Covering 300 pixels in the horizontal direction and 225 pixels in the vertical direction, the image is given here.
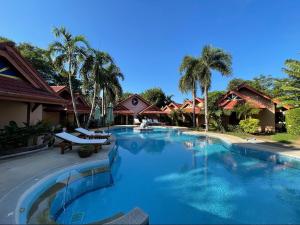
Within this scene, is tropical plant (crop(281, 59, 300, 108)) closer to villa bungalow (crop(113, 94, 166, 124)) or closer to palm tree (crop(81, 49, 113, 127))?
palm tree (crop(81, 49, 113, 127))

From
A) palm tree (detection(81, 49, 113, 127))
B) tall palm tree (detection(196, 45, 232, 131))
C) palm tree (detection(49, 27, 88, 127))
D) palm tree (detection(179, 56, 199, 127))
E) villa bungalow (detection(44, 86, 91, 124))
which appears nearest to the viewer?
palm tree (detection(49, 27, 88, 127))

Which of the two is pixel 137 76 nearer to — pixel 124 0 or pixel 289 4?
pixel 124 0

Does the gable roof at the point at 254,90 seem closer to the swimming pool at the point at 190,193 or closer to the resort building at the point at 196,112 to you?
the resort building at the point at 196,112

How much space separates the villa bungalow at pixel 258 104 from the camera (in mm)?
25312

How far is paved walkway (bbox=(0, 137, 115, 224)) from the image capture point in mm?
4744

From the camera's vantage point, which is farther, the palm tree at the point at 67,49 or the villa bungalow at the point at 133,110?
the villa bungalow at the point at 133,110

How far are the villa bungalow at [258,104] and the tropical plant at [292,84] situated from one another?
5.05 meters

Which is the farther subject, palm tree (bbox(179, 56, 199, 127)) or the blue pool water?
palm tree (bbox(179, 56, 199, 127))

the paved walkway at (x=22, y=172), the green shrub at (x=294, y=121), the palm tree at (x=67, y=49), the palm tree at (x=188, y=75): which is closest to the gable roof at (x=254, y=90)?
the green shrub at (x=294, y=121)

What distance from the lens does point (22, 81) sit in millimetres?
13547

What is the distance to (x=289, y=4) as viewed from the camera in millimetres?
17469

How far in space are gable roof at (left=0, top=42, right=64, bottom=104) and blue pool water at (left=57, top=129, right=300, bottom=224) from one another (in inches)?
227

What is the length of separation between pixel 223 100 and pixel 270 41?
9.24m

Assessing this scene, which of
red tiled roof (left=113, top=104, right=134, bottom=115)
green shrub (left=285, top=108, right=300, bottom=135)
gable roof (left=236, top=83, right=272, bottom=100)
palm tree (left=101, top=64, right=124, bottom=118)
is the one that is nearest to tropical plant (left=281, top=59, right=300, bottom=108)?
green shrub (left=285, top=108, right=300, bottom=135)
